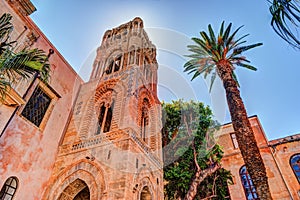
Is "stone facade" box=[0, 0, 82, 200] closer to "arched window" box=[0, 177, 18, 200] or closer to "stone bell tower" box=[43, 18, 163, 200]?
"arched window" box=[0, 177, 18, 200]

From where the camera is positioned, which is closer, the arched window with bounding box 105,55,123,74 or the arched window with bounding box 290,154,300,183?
the arched window with bounding box 290,154,300,183

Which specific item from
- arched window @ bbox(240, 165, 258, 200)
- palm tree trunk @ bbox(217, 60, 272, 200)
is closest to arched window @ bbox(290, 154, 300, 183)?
arched window @ bbox(240, 165, 258, 200)

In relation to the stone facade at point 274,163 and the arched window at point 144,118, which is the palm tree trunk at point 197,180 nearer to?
the arched window at point 144,118

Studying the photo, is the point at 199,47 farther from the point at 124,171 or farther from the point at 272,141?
the point at 272,141

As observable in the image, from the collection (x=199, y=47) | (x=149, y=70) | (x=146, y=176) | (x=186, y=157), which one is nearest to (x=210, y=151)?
(x=186, y=157)

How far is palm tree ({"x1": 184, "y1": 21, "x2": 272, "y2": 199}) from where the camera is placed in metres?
6.78

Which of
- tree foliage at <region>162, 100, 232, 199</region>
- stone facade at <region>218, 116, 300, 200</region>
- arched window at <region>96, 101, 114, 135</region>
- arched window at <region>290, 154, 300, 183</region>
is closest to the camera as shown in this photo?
arched window at <region>96, 101, 114, 135</region>

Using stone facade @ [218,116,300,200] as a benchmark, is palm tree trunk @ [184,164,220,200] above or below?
below

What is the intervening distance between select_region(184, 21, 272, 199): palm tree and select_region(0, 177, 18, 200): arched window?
877 cm

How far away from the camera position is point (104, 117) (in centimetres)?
1145

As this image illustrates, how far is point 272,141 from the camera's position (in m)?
15.8

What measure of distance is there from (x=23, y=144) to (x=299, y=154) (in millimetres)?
17553

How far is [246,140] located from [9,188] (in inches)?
360

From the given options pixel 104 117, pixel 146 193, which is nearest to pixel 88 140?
pixel 104 117
